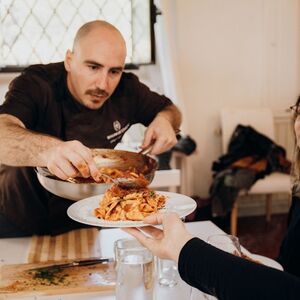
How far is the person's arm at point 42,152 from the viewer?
0.98m

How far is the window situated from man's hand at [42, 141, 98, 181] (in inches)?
55.8

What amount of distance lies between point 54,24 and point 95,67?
1.05 meters

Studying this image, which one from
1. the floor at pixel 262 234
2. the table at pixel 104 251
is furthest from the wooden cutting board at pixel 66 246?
the floor at pixel 262 234

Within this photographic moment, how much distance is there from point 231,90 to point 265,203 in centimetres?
77

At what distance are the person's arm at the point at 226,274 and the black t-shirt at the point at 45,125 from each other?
68cm

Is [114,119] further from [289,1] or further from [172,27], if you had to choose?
[289,1]

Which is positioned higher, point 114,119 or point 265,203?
Answer: point 114,119

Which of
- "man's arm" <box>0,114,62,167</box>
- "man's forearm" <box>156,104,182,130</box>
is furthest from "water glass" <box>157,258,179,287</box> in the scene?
"man's forearm" <box>156,104,182,130</box>

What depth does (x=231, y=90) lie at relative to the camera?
304 centimetres

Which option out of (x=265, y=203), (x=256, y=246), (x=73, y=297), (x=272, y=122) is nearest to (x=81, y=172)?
(x=73, y=297)

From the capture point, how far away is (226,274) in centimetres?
70

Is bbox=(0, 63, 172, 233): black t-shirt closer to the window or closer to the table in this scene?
the table

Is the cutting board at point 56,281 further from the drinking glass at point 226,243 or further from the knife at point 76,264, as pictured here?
the drinking glass at point 226,243

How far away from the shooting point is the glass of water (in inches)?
33.4
